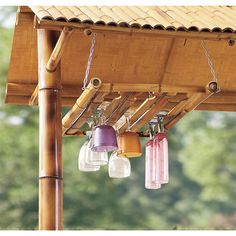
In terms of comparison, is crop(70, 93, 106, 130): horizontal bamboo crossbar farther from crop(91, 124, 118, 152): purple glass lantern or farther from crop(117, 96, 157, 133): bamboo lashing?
crop(117, 96, 157, 133): bamboo lashing

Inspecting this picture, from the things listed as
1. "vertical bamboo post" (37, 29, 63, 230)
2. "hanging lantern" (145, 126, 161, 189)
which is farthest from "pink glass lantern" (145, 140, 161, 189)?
"vertical bamboo post" (37, 29, 63, 230)

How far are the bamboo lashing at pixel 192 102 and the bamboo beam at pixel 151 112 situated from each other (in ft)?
0.60

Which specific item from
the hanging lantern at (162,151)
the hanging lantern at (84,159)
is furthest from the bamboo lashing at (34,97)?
the hanging lantern at (162,151)

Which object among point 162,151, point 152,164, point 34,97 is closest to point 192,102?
point 162,151

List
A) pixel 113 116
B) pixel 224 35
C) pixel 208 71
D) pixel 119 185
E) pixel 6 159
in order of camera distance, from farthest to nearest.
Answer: pixel 119 185
pixel 6 159
pixel 208 71
pixel 113 116
pixel 224 35

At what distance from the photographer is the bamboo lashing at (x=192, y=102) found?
6.99 metres

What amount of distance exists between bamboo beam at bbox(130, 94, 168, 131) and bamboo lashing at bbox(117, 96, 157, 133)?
1.4 inches

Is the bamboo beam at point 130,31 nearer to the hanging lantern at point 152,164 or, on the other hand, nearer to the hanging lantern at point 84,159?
the hanging lantern at point 152,164

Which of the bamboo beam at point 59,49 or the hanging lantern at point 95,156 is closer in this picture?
the bamboo beam at point 59,49

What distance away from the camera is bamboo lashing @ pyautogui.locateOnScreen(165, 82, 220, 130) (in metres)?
6.99

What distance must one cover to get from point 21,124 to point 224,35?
798 inches

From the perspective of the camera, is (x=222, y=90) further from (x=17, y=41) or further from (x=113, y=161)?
(x=17, y=41)
